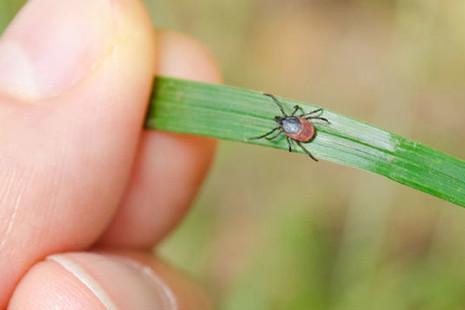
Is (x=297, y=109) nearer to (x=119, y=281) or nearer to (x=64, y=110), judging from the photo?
(x=64, y=110)

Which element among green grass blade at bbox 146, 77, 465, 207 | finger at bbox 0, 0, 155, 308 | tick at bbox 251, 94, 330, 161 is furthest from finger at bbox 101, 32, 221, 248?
tick at bbox 251, 94, 330, 161

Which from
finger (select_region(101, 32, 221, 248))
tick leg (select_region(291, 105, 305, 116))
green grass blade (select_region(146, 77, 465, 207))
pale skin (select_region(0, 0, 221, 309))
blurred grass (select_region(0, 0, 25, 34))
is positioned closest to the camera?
green grass blade (select_region(146, 77, 465, 207))

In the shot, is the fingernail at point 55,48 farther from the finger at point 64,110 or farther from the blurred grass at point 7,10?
the blurred grass at point 7,10

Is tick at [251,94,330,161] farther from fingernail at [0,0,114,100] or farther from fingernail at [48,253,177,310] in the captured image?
fingernail at [48,253,177,310]

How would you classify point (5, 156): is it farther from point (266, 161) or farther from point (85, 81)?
point (266, 161)

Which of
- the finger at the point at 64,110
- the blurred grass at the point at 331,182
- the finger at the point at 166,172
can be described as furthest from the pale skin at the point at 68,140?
the blurred grass at the point at 331,182

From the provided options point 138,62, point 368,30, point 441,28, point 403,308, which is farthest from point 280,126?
point 368,30

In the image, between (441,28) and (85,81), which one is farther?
(441,28)
